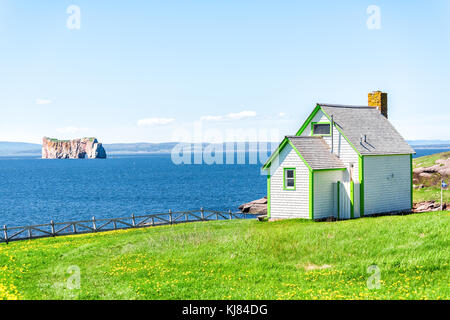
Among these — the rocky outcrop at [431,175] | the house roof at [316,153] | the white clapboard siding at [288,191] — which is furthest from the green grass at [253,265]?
the rocky outcrop at [431,175]

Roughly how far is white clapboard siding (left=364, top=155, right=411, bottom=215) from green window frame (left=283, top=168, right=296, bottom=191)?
5126mm

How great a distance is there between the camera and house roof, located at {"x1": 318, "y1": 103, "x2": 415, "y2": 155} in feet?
107

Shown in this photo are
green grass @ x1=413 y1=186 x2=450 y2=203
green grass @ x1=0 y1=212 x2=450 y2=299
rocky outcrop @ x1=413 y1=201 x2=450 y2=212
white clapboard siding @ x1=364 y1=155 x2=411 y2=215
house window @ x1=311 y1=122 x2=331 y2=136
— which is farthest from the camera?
green grass @ x1=413 y1=186 x2=450 y2=203

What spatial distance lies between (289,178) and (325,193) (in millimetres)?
2664

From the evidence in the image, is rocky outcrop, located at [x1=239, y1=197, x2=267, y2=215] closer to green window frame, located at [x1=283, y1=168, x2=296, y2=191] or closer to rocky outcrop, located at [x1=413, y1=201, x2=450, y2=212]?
rocky outcrop, located at [x1=413, y1=201, x2=450, y2=212]

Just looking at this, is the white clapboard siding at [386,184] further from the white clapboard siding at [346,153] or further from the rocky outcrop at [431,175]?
the rocky outcrop at [431,175]

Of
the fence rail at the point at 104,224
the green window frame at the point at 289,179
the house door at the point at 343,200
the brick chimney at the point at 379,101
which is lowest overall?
the fence rail at the point at 104,224

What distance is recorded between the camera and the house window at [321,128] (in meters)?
33.6

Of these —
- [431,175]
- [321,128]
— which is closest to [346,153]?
[321,128]

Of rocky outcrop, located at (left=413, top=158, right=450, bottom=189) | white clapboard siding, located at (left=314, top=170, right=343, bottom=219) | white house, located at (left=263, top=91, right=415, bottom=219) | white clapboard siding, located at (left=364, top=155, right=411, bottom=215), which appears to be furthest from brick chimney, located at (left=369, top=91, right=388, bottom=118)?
rocky outcrop, located at (left=413, top=158, right=450, bottom=189)

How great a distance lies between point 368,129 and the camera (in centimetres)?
3466

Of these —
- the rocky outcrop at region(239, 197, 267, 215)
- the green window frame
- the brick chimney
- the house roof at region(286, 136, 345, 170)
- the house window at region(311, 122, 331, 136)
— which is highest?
the brick chimney

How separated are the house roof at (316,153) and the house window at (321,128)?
93 centimetres

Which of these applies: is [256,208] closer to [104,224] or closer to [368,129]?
[104,224]
